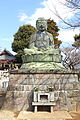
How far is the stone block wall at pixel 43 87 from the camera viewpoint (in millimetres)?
6762

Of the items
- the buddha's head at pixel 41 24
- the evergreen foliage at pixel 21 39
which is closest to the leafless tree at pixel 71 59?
the evergreen foliage at pixel 21 39

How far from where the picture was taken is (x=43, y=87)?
6871 mm

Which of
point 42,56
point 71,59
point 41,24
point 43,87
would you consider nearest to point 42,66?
point 42,56

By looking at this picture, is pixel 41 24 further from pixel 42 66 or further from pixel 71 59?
pixel 71 59

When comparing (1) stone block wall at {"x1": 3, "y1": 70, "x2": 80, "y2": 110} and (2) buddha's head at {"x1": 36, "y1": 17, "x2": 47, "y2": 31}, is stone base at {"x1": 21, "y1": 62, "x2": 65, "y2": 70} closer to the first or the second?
(1) stone block wall at {"x1": 3, "y1": 70, "x2": 80, "y2": 110}

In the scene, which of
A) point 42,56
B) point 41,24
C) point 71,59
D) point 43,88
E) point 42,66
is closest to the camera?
point 43,88

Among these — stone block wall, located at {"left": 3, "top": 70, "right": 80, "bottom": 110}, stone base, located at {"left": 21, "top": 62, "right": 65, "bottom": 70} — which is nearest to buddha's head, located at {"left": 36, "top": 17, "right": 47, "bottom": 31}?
stone base, located at {"left": 21, "top": 62, "right": 65, "bottom": 70}

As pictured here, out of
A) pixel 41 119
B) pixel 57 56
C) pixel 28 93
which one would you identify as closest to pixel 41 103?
pixel 28 93

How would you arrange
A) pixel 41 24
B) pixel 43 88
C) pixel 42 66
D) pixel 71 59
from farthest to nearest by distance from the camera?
pixel 71 59 → pixel 41 24 → pixel 42 66 → pixel 43 88

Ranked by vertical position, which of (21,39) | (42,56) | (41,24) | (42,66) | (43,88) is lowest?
(43,88)

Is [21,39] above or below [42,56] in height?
above

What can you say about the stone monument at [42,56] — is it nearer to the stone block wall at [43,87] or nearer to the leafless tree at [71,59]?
the stone block wall at [43,87]

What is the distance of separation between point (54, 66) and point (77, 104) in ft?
5.53

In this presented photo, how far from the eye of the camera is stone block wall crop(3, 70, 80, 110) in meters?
6.76
